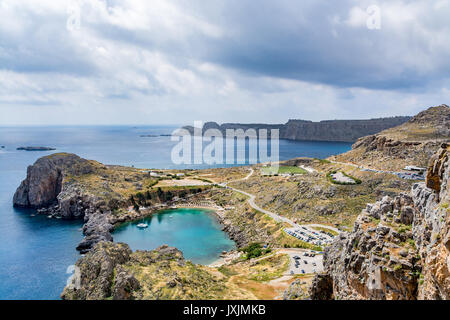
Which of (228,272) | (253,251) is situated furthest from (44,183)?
(228,272)

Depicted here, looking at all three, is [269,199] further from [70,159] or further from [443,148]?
[70,159]

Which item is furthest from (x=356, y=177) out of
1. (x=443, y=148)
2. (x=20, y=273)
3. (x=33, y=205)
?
(x=33, y=205)

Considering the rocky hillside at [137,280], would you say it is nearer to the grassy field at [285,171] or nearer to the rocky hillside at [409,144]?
the rocky hillside at [409,144]

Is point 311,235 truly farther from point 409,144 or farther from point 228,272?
point 409,144

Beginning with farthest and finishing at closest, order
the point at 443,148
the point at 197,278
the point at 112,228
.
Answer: the point at 112,228 < the point at 197,278 < the point at 443,148

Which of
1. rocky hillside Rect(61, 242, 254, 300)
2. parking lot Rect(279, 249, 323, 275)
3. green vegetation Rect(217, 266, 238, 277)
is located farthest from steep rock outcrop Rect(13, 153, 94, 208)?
parking lot Rect(279, 249, 323, 275)

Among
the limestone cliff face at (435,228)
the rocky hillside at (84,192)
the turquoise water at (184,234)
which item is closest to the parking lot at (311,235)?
the turquoise water at (184,234)
